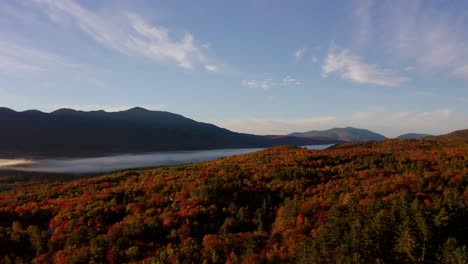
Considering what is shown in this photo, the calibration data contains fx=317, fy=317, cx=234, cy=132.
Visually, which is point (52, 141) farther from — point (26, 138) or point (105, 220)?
point (105, 220)

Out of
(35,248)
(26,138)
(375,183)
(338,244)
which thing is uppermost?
(26,138)

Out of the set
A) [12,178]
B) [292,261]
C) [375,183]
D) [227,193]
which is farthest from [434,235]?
[12,178]

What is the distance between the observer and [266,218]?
20031 millimetres

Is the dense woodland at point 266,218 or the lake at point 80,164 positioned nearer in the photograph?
the dense woodland at point 266,218

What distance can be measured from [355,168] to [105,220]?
20.6 meters

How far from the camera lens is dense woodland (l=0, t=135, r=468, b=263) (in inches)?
482

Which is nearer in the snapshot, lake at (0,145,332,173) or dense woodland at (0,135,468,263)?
dense woodland at (0,135,468,263)

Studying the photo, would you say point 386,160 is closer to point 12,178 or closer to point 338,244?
point 338,244

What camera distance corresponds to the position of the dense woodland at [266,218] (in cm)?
1225

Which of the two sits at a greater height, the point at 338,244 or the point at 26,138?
the point at 26,138

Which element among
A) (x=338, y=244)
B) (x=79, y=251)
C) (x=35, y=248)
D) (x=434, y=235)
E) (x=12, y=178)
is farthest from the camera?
(x=12, y=178)

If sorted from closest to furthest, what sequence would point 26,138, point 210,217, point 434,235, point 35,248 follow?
point 434,235, point 35,248, point 210,217, point 26,138

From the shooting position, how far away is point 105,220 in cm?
Answer: 2120

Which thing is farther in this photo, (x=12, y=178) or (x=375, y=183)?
(x=12, y=178)
